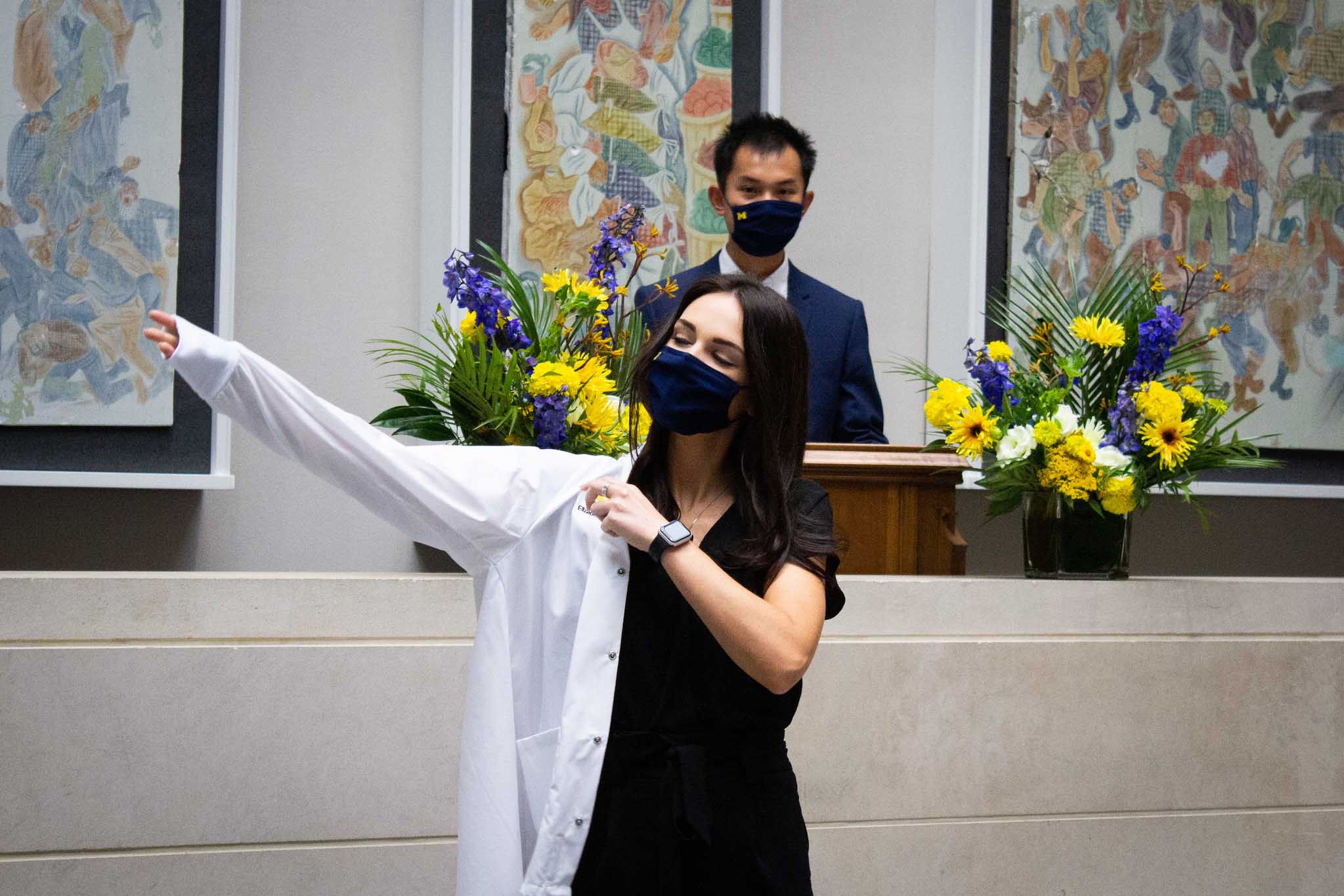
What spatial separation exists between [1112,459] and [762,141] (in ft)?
3.40

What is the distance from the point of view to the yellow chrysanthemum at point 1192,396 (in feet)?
8.95

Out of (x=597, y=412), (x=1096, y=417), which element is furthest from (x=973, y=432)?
(x=597, y=412)

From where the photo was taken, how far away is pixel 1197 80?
3891mm

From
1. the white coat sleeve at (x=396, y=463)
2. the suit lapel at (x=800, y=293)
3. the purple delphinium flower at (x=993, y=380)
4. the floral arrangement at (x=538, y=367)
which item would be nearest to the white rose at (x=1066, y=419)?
the purple delphinium flower at (x=993, y=380)

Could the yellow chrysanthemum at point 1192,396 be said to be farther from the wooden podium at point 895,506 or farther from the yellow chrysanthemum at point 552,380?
the yellow chrysanthemum at point 552,380

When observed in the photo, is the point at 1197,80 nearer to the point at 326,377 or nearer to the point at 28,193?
the point at 326,377

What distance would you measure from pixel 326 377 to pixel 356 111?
2.47 ft

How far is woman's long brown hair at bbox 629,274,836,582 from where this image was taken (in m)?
1.48

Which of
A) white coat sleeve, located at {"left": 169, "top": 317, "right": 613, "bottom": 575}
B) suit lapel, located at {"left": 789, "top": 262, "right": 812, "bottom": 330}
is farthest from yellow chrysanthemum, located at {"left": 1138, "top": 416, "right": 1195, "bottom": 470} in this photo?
white coat sleeve, located at {"left": 169, "top": 317, "right": 613, "bottom": 575}

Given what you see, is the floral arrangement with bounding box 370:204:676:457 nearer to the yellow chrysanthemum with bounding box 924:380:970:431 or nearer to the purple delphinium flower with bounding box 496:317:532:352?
the purple delphinium flower with bounding box 496:317:532:352

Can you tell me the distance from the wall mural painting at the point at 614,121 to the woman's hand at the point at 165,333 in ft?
7.34

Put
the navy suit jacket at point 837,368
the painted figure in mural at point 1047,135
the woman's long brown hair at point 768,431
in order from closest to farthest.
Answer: the woman's long brown hair at point 768,431
the navy suit jacket at point 837,368
the painted figure in mural at point 1047,135

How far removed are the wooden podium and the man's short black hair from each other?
0.68 meters

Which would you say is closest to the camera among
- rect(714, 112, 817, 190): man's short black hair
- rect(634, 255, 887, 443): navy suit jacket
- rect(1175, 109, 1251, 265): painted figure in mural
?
rect(714, 112, 817, 190): man's short black hair
